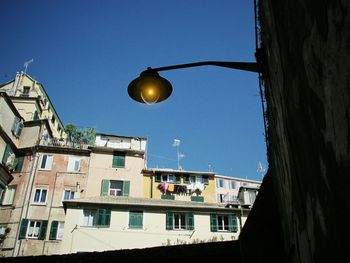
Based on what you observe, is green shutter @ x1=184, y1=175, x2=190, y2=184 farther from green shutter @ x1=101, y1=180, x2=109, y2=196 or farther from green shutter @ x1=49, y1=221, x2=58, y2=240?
green shutter @ x1=49, y1=221, x2=58, y2=240

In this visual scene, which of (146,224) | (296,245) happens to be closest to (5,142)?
(146,224)

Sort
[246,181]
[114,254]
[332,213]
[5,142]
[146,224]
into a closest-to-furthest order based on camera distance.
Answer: [332,213]
[114,254]
[146,224]
[5,142]
[246,181]

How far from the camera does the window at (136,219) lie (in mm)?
29922

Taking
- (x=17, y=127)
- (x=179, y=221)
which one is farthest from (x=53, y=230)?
(x=179, y=221)

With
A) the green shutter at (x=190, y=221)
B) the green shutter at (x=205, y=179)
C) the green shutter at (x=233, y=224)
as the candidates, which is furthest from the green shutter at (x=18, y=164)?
the green shutter at (x=233, y=224)

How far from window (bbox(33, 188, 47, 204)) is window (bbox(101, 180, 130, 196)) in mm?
5658

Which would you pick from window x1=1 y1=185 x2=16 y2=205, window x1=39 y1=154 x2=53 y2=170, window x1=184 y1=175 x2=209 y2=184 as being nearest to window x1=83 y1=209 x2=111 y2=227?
window x1=39 y1=154 x2=53 y2=170

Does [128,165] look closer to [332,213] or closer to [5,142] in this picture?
[5,142]

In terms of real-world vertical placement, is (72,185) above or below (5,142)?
below

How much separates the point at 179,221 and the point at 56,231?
11370 millimetres

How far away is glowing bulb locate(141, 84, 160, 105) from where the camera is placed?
507 cm

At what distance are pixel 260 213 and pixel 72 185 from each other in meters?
32.7

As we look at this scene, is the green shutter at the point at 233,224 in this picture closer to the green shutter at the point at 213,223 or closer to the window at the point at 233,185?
the green shutter at the point at 213,223

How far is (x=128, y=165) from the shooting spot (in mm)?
38469
